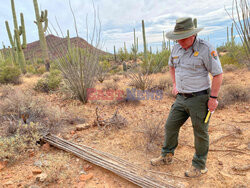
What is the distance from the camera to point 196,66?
208 centimetres

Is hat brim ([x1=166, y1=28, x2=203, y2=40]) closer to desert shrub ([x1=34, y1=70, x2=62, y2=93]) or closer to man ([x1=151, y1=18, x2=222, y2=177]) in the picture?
man ([x1=151, y1=18, x2=222, y2=177])

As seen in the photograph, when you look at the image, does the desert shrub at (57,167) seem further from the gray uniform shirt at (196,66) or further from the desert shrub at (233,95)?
the desert shrub at (233,95)

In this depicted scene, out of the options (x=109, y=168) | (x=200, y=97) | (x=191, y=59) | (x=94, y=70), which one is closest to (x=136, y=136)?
(x=109, y=168)

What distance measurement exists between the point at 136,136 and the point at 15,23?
48.7 feet

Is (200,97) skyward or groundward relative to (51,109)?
skyward

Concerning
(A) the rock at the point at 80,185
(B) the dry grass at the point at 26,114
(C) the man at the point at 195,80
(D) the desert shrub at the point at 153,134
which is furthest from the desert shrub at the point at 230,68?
(A) the rock at the point at 80,185

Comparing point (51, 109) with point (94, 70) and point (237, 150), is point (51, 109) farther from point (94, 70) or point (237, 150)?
point (237, 150)

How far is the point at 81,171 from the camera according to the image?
251 cm

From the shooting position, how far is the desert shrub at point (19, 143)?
2693 mm

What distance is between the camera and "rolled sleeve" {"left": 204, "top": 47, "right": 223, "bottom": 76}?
196cm

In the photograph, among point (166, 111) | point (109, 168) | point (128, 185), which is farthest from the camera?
point (166, 111)

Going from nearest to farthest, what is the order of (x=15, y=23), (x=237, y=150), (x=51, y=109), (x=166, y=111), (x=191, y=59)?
1. (x=191, y=59)
2. (x=237, y=150)
3. (x=51, y=109)
4. (x=166, y=111)
5. (x=15, y=23)

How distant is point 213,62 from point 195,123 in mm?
726

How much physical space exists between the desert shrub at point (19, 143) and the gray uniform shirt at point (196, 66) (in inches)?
96.7
